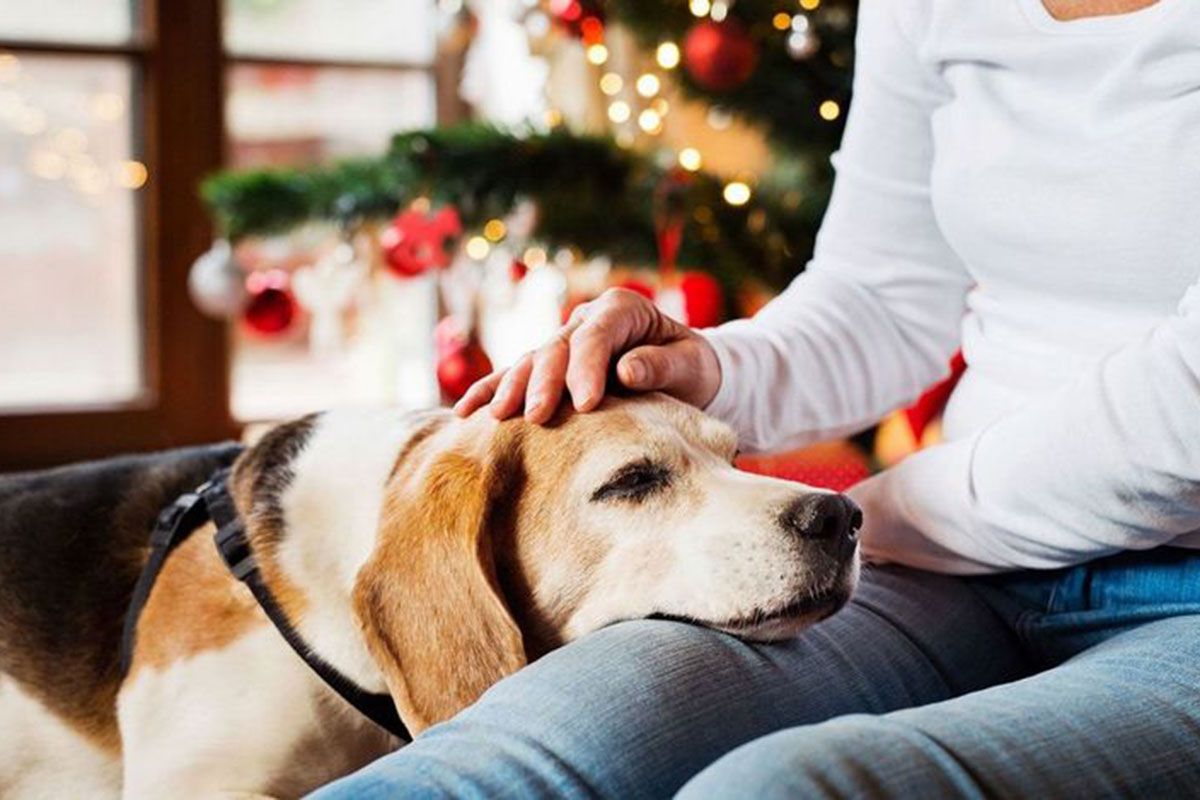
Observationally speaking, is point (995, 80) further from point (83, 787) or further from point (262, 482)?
point (83, 787)

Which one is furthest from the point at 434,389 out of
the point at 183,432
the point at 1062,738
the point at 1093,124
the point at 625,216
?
the point at 1062,738

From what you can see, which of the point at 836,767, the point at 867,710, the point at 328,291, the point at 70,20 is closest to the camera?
the point at 836,767

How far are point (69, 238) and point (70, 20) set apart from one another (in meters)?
0.50

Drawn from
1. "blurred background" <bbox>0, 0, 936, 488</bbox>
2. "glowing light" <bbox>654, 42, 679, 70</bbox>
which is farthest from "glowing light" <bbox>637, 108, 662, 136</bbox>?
"glowing light" <bbox>654, 42, 679, 70</bbox>

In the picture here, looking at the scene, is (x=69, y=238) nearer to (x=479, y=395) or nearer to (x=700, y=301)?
(x=700, y=301)

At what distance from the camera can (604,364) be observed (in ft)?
4.18

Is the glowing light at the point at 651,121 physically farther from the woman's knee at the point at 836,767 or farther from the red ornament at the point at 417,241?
the woman's knee at the point at 836,767

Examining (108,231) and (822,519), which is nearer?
(822,519)

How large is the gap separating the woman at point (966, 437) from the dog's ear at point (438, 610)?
4.5 inches

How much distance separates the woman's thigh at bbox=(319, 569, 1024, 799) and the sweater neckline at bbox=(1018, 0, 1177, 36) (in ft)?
1.48

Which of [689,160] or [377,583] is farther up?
[689,160]

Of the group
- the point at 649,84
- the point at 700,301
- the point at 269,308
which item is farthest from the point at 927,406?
the point at 269,308

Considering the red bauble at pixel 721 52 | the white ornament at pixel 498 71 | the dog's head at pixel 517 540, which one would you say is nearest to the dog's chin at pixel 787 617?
the dog's head at pixel 517 540

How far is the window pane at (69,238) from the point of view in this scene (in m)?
3.64
